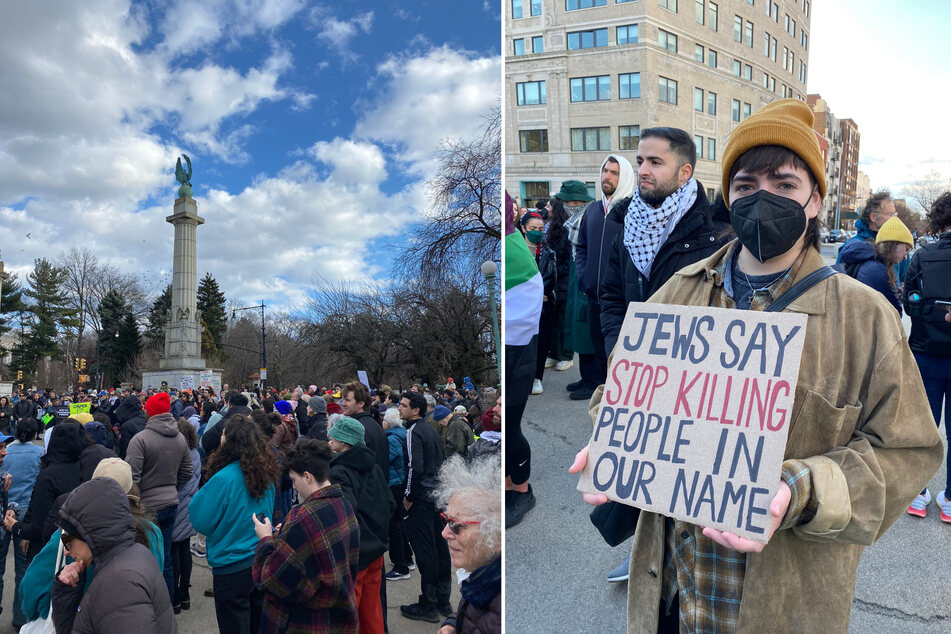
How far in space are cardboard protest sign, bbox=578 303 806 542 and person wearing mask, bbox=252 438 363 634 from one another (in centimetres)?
239

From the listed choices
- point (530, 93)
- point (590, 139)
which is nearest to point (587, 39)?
point (530, 93)

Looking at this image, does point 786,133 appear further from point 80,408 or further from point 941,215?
point 80,408

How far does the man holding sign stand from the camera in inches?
54.7

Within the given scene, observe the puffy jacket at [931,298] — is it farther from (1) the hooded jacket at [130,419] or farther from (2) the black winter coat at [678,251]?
(1) the hooded jacket at [130,419]

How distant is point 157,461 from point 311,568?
3026 mm

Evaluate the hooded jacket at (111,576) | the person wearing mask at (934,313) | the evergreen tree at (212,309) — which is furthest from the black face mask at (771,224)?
the evergreen tree at (212,309)

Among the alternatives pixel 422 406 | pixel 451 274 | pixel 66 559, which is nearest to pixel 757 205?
pixel 66 559

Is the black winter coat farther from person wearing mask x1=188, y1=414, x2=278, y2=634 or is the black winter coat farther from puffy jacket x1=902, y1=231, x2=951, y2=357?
person wearing mask x1=188, y1=414, x2=278, y2=634

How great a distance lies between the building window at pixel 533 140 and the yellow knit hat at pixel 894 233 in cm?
3769

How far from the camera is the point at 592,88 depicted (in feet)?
132

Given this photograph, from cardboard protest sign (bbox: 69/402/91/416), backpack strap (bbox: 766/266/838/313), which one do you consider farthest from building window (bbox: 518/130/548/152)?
backpack strap (bbox: 766/266/838/313)

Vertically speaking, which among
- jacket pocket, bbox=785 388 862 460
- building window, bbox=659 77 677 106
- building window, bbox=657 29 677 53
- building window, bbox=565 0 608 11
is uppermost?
building window, bbox=565 0 608 11

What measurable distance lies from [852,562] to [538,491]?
2883 mm

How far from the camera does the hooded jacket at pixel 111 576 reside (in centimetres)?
294
